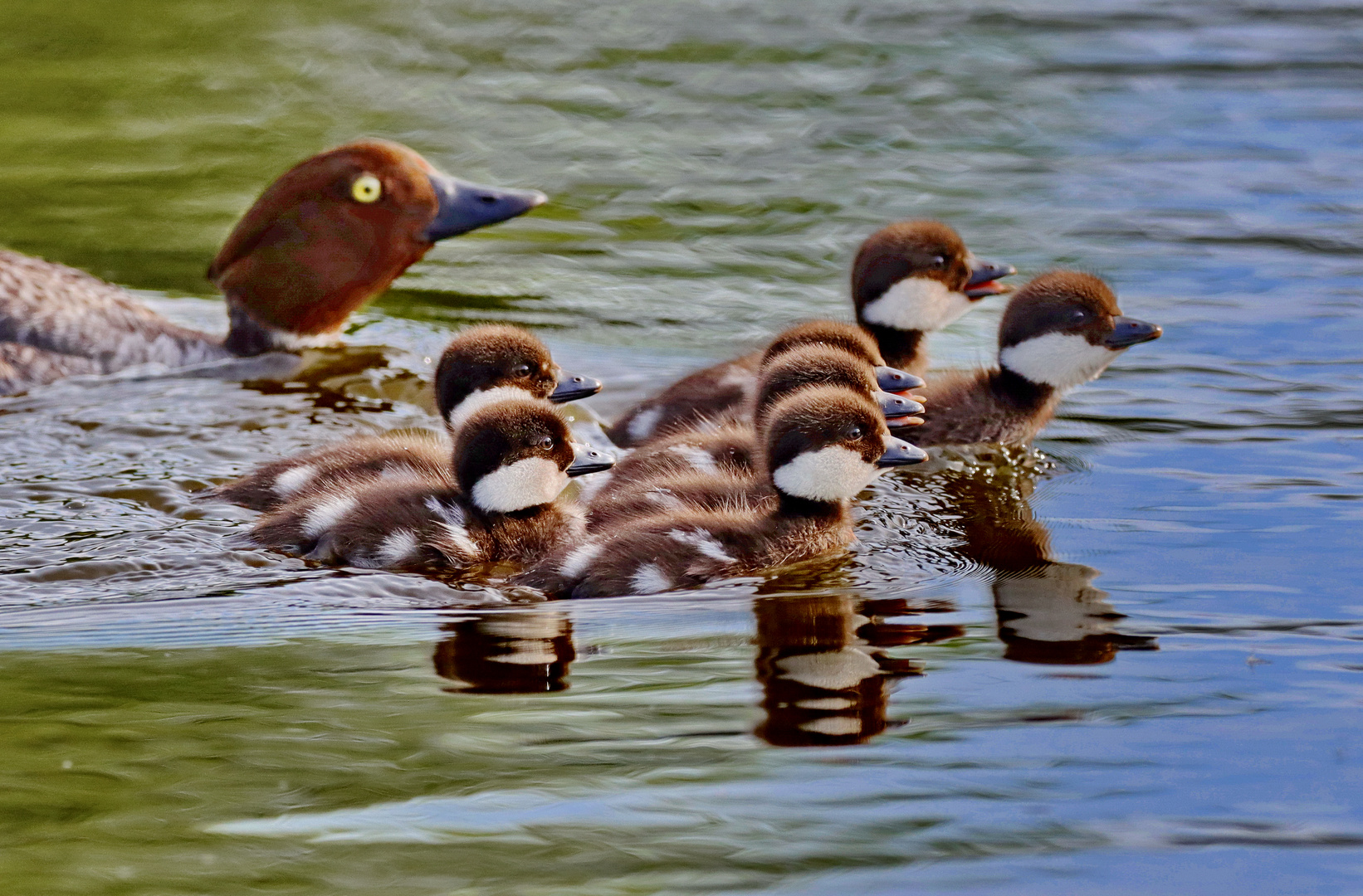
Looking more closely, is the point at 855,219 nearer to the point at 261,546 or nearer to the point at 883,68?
the point at 883,68

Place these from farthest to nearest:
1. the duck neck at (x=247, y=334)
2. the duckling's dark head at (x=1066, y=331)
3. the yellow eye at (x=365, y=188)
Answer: the duck neck at (x=247, y=334) → the yellow eye at (x=365, y=188) → the duckling's dark head at (x=1066, y=331)

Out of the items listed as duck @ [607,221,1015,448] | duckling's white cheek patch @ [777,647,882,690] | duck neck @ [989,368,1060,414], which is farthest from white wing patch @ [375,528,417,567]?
duck neck @ [989,368,1060,414]

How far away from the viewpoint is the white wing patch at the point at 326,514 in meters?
4.62

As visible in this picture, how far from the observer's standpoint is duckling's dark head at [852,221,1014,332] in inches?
235

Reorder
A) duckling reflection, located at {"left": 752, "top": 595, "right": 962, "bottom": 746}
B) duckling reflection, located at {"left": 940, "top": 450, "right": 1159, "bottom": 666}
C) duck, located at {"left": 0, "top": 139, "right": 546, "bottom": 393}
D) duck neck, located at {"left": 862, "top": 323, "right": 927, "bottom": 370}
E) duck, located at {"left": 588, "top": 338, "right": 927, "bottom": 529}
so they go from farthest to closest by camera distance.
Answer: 1. duck, located at {"left": 0, "top": 139, "right": 546, "bottom": 393}
2. duck neck, located at {"left": 862, "top": 323, "right": 927, "bottom": 370}
3. duck, located at {"left": 588, "top": 338, "right": 927, "bottom": 529}
4. duckling reflection, located at {"left": 940, "top": 450, "right": 1159, "bottom": 666}
5. duckling reflection, located at {"left": 752, "top": 595, "right": 962, "bottom": 746}

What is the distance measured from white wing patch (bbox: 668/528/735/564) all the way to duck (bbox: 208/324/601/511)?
608mm

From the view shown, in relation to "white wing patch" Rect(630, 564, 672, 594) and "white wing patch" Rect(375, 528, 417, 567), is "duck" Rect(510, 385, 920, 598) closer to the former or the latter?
"white wing patch" Rect(630, 564, 672, 594)

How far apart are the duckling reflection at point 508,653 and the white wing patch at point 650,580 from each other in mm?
224

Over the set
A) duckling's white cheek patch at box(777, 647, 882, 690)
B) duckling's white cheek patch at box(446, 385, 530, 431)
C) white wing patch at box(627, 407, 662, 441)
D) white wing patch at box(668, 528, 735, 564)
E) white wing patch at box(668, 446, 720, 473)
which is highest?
duckling's white cheek patch at box(446, 385, 530, 431)

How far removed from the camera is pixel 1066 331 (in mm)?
5812

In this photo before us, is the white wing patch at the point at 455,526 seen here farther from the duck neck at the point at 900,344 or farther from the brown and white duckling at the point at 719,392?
the duck neck at the point at 900,344

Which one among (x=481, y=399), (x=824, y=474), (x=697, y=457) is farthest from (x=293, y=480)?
(x=824, y=474)

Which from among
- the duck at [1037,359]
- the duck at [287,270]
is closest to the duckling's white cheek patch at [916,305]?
the duck at [1037,359]

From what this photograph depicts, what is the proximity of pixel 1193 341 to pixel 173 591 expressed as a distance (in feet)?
12.5
